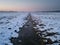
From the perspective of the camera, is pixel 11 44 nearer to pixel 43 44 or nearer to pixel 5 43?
pixel 5 43

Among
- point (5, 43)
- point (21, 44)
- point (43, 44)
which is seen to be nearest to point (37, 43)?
point (43, 44)

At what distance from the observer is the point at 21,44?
882cm

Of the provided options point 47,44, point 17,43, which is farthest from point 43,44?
point 17,43

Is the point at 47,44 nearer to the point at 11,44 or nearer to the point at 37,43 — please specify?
the point at 37,43

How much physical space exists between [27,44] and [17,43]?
2.06ft

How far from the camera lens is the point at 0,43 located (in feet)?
29.6

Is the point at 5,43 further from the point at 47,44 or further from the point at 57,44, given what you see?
the point at 57,44

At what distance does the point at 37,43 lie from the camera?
9242mm

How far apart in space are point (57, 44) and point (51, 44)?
343 mm

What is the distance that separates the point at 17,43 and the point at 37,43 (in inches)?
46.0

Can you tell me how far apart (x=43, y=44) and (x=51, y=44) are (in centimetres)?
47

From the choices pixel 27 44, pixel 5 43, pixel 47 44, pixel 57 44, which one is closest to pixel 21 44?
pixel 27 44

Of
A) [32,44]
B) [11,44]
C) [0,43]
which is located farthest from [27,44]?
[0,43]

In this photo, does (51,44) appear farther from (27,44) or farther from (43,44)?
(27,44)
